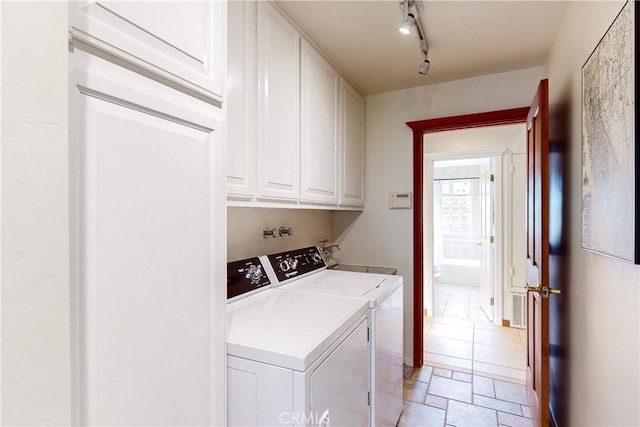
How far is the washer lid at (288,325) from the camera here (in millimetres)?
1003

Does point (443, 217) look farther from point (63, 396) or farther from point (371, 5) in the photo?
point (63, 396)

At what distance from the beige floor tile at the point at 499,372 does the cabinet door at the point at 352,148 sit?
1687 millimetres

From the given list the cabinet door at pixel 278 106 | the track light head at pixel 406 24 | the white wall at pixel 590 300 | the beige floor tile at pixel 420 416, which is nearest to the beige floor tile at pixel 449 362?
the beige floor tile at pixel 420 416

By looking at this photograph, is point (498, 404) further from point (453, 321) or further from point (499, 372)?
point (453, 321)

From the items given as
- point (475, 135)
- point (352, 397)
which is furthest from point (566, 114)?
point (475, 135)

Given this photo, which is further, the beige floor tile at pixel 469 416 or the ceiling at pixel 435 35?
the beige floor tile at pixel 469 416

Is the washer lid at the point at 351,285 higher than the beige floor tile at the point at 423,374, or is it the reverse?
the washer lid at the point at 351,285

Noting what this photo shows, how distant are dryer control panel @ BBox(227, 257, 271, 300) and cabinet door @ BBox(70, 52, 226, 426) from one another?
2.02 feet

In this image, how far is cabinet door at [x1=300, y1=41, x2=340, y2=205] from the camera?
6.19 feet

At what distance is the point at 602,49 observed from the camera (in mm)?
1139

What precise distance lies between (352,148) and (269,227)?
0.98m

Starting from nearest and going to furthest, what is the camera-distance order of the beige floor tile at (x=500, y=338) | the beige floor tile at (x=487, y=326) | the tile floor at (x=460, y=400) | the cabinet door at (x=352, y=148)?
the tile floor at (x=460, y=400) → the cabinet door at (x=352, y=148) → the beige floor tile at (x=500, y=338) → the beige floor tile at (x=487, y=326)

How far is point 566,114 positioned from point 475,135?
6.86 ft

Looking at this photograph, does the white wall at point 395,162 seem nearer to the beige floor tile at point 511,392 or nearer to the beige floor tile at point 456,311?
the beige floor tile at point 511,392
